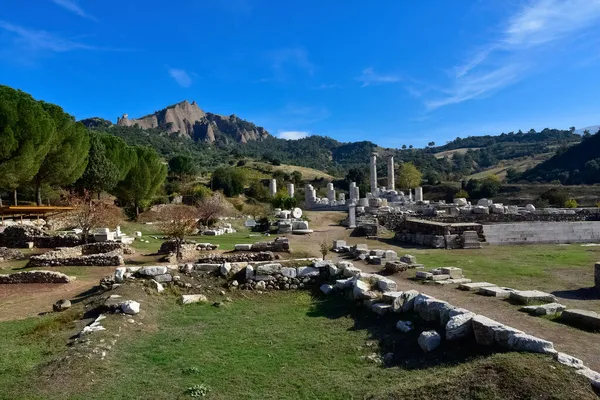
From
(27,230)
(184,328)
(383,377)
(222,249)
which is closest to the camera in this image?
(383,377)

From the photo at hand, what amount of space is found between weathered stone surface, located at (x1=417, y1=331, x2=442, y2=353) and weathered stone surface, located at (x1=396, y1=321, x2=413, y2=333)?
37.3 inches

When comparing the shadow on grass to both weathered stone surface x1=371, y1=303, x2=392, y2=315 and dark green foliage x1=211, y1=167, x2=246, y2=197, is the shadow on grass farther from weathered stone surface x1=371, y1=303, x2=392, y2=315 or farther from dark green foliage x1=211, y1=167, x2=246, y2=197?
dark green foliage x1=211, y1=167, x2=246, y2=197

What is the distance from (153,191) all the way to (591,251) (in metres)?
40.7

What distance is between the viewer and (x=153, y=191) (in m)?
49.4

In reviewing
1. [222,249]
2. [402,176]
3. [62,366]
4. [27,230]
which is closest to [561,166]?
[402,176]

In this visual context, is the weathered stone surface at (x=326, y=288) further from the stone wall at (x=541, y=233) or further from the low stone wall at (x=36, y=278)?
the stone wall at (x=541, y=233)

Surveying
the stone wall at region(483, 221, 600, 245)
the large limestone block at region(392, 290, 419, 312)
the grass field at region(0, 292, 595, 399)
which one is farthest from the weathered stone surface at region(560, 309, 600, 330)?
the stone wall at region(483, 221, 600, 245)

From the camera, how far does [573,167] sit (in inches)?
3457

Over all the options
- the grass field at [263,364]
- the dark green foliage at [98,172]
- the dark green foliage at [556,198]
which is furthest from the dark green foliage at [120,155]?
the dark green foliage at [556,198]

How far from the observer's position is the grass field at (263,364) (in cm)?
587

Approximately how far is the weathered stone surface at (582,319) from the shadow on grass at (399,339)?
2417 mm

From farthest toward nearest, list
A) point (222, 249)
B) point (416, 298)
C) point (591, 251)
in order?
point (222, 249)
point (591, 251)
point (416, 298)

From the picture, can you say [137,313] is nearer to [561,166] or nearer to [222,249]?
[222,249]

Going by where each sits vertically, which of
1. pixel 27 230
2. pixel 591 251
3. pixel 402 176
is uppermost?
pixel 402 176
